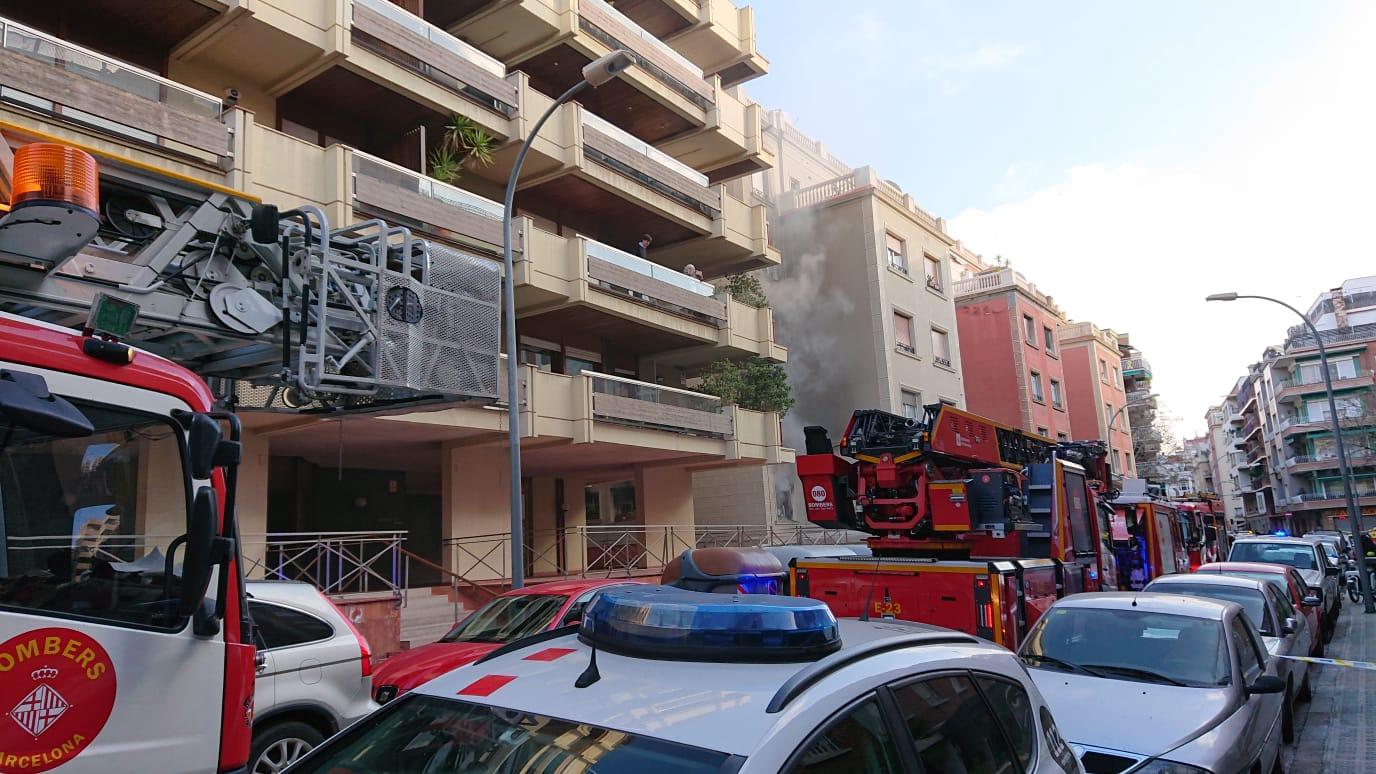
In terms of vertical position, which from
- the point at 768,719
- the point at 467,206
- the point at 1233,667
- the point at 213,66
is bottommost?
the point at 1233,667

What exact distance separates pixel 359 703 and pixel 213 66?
12.0 meters

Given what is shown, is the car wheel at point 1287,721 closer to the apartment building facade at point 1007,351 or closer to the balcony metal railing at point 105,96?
the balcony metal railing at point 105,96

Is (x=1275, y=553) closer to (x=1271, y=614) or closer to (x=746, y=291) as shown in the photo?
(x=1271, y=614)

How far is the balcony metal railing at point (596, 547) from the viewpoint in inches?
693

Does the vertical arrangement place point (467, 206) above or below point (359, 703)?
above

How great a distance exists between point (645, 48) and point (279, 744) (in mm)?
17907

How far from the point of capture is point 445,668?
741 centimetres

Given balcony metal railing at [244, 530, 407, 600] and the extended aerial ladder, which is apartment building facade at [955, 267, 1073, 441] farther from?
the extended aerial ladder

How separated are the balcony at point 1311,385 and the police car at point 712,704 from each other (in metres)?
77.1

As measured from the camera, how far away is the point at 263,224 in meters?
5.32

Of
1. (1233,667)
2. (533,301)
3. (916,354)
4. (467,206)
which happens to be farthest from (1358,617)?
(467,206)

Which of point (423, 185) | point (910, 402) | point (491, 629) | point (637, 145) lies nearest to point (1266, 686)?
point (491, 629)

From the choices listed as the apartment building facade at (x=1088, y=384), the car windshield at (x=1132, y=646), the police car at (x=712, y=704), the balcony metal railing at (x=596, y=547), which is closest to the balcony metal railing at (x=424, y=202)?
the balcony metal railing at (x=596, y=547)

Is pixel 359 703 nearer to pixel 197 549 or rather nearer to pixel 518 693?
pixel 197 549
